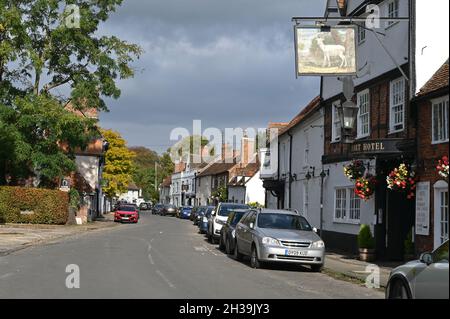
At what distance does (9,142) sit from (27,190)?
3.20 m

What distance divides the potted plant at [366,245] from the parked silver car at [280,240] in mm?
3083

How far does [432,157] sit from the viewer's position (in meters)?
16.5

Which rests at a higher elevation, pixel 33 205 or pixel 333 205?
pixel 333 205

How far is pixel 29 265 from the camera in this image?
15656 mm

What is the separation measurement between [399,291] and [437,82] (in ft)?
31.8

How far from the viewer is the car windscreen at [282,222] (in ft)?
57.2

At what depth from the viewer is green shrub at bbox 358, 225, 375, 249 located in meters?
19.8

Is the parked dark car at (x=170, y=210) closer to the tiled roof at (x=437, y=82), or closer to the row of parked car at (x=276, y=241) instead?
the row of parked car at (x=276, y=241)

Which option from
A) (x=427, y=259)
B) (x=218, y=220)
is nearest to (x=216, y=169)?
(x=218, y=220)

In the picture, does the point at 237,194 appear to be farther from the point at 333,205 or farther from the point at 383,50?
the point at 383,50

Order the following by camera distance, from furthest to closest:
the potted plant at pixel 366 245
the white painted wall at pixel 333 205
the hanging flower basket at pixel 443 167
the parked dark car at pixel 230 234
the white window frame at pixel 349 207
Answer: the white window frame at pixel 349 207 < the white painted wall at pixel 333 205 < the parked dark car at pixel 230 234 < the potted plant at pixel 366 245 < the hanging flower basket at pixel 443 167

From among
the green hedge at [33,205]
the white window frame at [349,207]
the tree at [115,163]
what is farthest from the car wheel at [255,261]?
the tree at [115,163]

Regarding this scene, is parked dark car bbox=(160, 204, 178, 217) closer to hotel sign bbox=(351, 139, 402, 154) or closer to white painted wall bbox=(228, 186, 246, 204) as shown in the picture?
white painted wall bbox=(228, 186, 246, 204)
